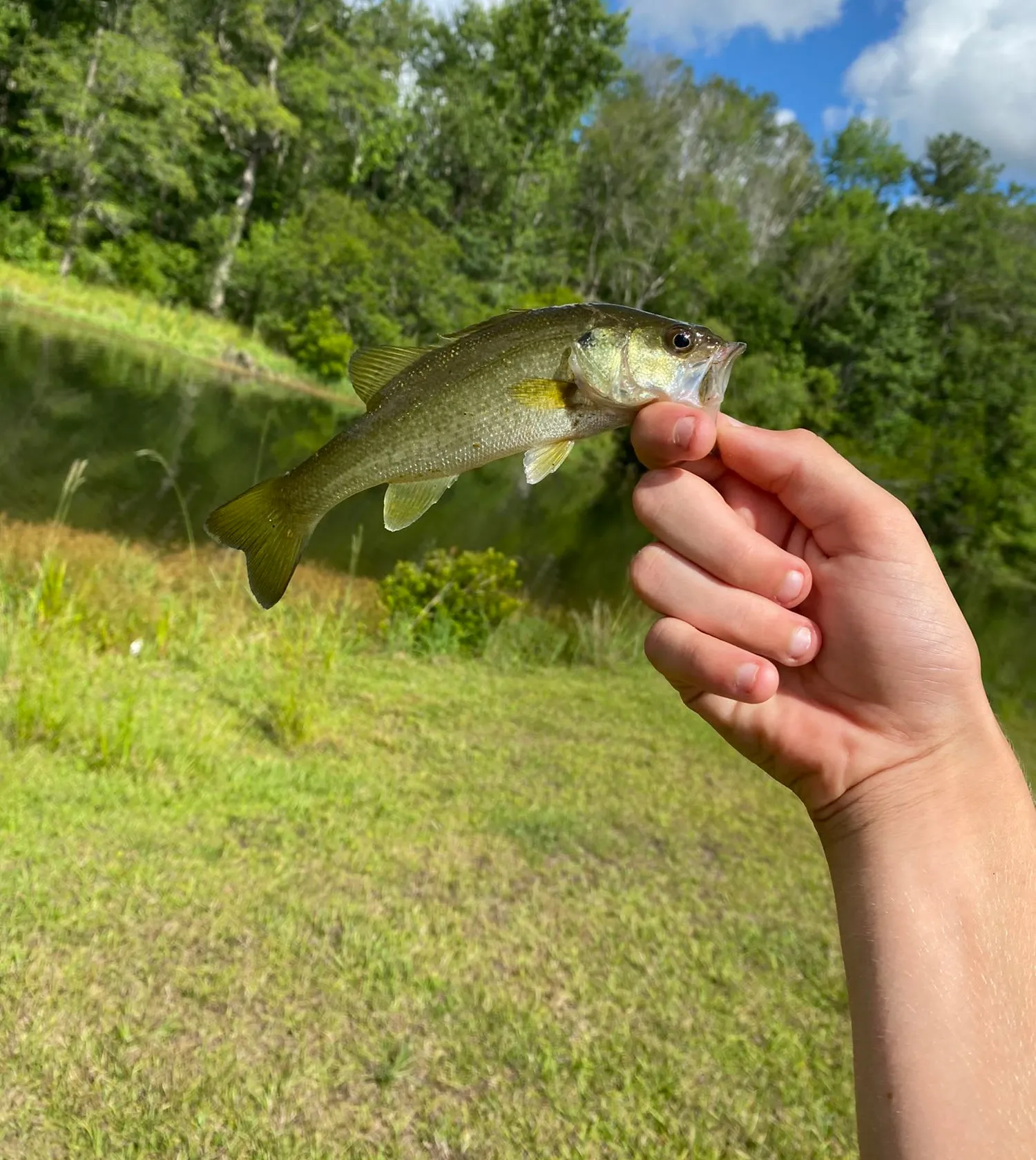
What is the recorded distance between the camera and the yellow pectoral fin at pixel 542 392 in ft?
6.74

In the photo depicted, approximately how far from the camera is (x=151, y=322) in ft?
113

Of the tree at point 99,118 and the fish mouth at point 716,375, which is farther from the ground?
the tree at point 99,118

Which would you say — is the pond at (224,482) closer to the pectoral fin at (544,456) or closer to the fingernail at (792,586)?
the pectoral fin at (544,456)

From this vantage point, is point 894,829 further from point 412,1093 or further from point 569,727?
point 569,727

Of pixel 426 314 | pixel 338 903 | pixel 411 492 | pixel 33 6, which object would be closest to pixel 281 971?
pixel 338 903

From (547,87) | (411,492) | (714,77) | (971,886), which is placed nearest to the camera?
(971,886)

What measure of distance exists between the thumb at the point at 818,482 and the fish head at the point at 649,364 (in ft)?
0.65

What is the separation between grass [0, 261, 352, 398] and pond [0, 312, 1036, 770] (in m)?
2.16

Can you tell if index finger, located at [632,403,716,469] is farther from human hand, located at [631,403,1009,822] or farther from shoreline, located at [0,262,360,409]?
shoreline, located at [0,262,360,409]

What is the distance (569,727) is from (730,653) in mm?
6765

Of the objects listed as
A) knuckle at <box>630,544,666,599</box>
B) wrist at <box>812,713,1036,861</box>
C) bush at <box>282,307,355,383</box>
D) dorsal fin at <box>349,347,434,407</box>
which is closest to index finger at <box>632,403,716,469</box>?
knuckle at <box>630,544,666,599</box>

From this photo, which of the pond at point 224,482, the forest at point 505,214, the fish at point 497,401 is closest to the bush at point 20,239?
the forest at point 505,214

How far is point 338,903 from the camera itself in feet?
15.4

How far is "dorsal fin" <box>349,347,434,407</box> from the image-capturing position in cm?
221
